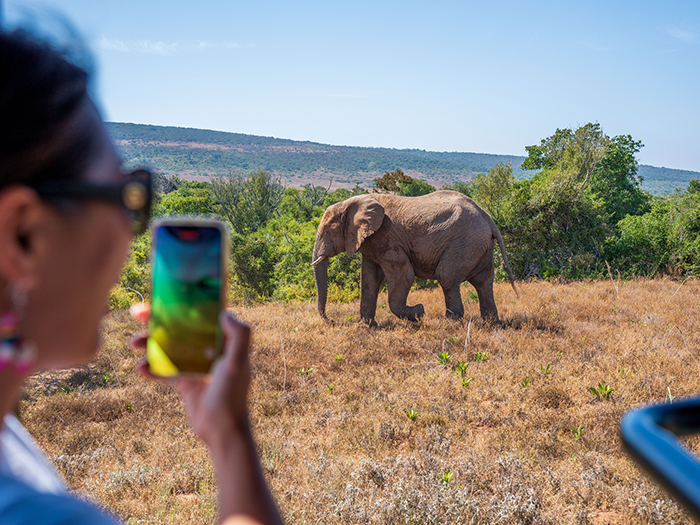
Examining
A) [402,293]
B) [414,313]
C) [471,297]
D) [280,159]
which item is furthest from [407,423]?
[280,159]

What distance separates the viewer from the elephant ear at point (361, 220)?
29.0 feet

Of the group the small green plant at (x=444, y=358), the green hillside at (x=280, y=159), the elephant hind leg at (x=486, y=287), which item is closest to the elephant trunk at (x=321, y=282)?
the elephant hind leg at (x=486, y=287)

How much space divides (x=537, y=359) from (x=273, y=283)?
1465cm

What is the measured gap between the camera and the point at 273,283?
20.1m

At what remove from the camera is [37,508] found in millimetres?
561

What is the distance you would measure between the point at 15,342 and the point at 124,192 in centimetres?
28

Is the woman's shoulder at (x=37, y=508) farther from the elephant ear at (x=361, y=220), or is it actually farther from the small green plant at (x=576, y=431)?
the elephant ear at (x=361, y=220)

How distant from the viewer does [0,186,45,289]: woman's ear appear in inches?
24.8

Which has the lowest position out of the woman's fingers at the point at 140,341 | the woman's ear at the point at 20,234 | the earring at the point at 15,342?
the woman's fingers at the point at 140,341

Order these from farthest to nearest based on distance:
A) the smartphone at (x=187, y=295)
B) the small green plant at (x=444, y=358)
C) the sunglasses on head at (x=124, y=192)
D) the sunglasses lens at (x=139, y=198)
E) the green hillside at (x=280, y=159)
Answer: the green hillside at (x=280, y=159), the small green plant at (x=444, y=358), the smartphone at (x=187, y=295), the sunglasses lens at (x=139, y=198), the sunglasses on head at (x=124, y=192)

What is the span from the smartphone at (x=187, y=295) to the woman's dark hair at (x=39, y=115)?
0.23 meters

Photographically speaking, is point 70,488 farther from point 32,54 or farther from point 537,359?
point 537,359

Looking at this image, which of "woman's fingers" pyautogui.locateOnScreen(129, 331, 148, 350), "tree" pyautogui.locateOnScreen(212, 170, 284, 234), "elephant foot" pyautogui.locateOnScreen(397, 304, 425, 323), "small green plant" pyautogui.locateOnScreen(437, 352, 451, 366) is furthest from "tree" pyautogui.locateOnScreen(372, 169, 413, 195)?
"woman's fingers" pyautogui.locateOnScreen(129, 331, 148, 350)

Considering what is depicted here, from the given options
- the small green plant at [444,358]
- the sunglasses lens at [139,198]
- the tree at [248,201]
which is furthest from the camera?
the tree at [248,201]
